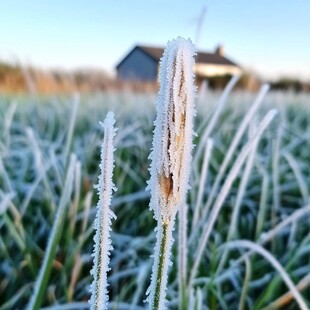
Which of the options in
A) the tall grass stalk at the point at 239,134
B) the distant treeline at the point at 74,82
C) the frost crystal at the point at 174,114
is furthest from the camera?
the distant treeline at the point at 74,82

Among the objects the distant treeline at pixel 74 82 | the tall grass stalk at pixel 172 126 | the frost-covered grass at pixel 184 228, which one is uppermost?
the tall grass stalk at pixel 172 126

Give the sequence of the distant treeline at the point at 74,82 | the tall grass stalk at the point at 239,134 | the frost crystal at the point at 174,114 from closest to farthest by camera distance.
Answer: the frost crystal at the point at 174,114 < the tall grass stalk at the point at 239,134 < the distant treeline at the point at 74,82

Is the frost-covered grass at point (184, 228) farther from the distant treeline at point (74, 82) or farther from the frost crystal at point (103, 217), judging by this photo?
the distant treeline at point (74, 82)

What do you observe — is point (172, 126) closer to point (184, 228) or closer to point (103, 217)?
point (103, 217)

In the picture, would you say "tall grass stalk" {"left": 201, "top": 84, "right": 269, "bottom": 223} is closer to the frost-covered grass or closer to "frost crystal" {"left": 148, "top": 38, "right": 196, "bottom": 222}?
the frost-covered grass

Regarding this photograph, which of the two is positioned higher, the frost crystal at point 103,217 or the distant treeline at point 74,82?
the frost crystal at point 103,217

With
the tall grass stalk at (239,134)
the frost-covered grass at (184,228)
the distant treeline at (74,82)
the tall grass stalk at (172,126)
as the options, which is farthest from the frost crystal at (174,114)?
the distant treeline at (74,82)

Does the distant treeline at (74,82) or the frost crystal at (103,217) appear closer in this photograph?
the frost crystal at (103,217)

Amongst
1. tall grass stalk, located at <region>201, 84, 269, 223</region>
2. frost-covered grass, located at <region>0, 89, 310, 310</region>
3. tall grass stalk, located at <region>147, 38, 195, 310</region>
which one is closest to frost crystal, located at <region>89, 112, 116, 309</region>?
tall grass stalk, located at <region>147, 38, 195, 310</region>
